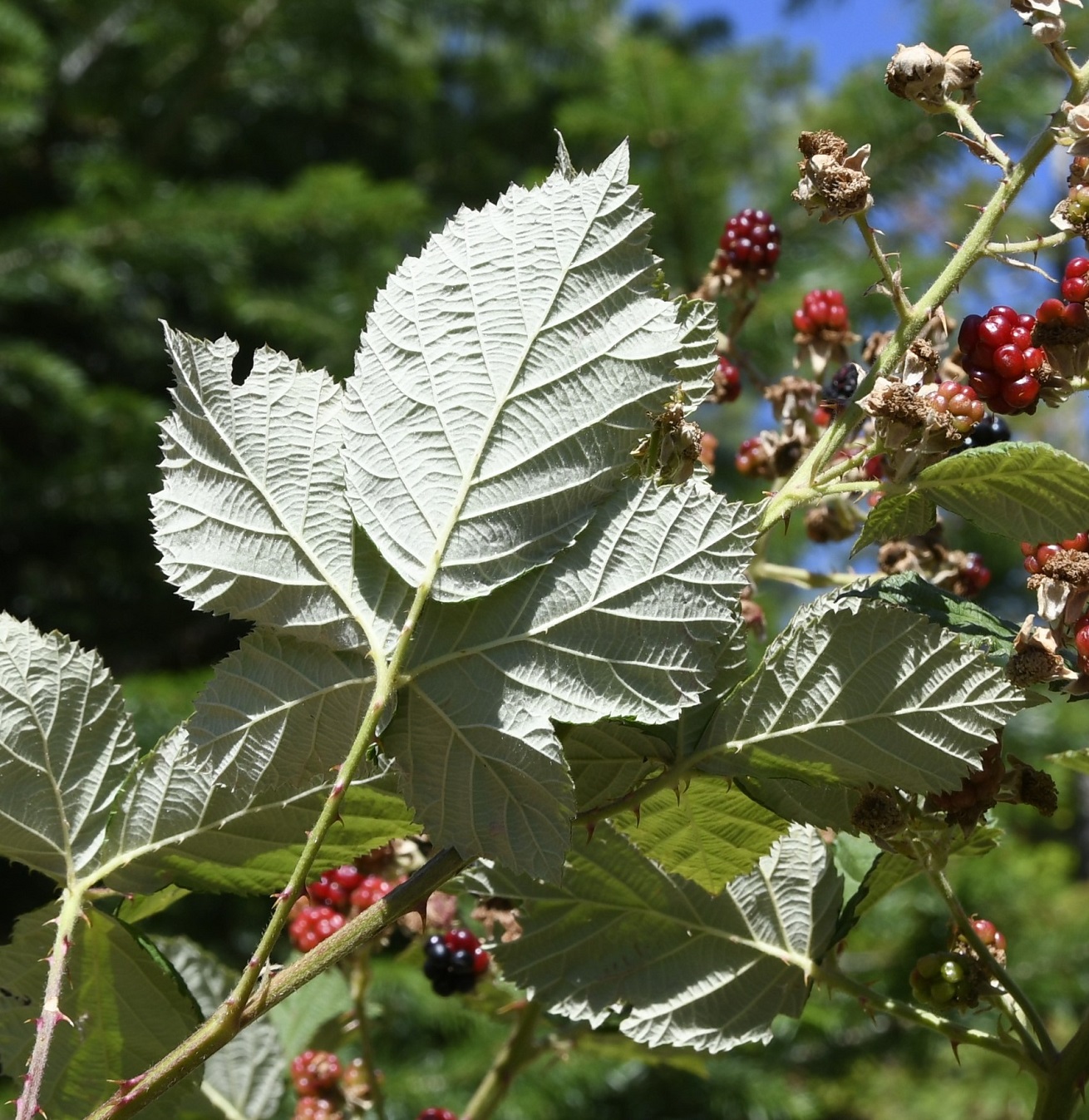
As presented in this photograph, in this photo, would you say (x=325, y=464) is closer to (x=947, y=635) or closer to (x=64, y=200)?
(x=947, y=635)

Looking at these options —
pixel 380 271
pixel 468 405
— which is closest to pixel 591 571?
pixel 468 405

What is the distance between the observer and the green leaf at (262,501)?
1.45ft

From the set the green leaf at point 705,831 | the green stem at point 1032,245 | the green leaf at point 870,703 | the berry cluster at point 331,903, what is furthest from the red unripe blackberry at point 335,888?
the green stem at point 1032,245

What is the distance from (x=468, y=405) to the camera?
44 centimetres

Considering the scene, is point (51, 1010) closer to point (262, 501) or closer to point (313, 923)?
point (262, 501)

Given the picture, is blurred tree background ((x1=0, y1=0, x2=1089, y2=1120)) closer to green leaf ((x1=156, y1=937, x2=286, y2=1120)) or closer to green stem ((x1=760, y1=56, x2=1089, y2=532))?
green leaf ((x1=156, y1=937, x2=286, y2=1120))

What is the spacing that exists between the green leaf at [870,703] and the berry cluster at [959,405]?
8 centimetres

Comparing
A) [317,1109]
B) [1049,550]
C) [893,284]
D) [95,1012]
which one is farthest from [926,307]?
[317,1109]

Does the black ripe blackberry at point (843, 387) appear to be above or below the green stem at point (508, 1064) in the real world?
above

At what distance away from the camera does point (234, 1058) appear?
85cm

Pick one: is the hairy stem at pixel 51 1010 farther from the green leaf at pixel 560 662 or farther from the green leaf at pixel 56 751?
the green leaf at pixel 560 662

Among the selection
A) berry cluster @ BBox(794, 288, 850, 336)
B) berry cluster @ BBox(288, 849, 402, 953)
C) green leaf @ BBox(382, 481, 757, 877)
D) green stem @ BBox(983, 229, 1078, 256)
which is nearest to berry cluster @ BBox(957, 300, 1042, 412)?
green stem @ BBox(983, 229, 1078, 256)

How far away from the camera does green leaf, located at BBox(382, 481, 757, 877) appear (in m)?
0.42

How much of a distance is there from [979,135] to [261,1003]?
43 cm
